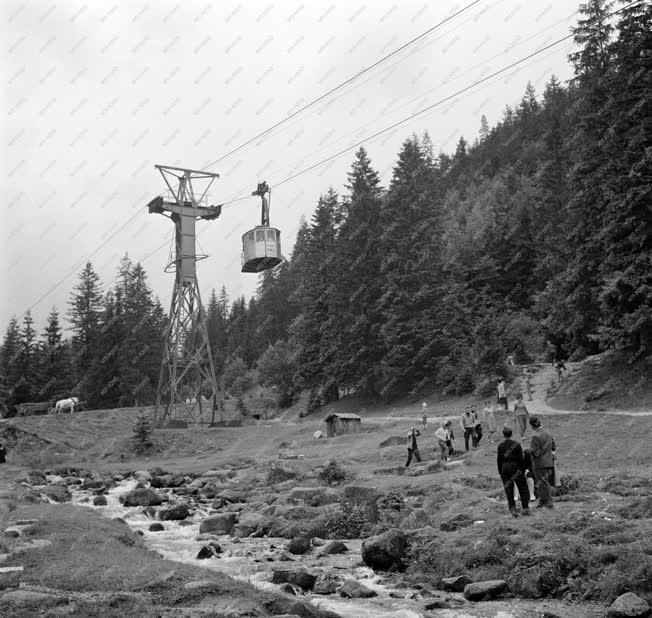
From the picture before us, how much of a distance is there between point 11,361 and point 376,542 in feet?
246

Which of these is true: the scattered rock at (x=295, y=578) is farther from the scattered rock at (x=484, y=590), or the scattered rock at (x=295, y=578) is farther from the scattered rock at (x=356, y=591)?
the scattered rock at (x=484, y=590)

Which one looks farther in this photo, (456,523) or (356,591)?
(456,523)

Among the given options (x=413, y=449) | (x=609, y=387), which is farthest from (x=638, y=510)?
(x=609, y=387)

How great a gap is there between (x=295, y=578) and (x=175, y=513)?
968 centimetres

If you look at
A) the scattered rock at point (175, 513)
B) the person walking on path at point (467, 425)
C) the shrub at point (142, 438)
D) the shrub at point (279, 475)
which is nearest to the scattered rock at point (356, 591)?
the scattered rock at point (175, 513)

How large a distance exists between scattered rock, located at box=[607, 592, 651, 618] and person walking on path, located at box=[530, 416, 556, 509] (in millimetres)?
4920

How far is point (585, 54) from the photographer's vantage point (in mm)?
35781

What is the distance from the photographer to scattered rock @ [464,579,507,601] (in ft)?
35.1

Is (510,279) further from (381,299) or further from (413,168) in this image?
(381,299)

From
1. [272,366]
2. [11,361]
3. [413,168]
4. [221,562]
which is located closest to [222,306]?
[11,361]

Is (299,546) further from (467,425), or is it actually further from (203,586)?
(467,425)

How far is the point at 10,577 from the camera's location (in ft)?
32.8

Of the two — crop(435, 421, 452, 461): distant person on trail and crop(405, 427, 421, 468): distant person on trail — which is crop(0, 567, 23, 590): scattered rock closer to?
crop(405, 427, 421, 468): distant person on trail

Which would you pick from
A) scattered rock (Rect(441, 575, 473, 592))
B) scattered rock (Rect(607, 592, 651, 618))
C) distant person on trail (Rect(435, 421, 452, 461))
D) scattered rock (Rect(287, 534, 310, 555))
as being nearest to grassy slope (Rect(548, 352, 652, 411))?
distant person on trail (Rect(435, 421, 452, 461))
